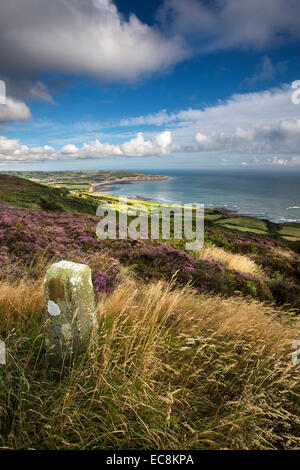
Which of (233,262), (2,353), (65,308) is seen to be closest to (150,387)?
(65,308)

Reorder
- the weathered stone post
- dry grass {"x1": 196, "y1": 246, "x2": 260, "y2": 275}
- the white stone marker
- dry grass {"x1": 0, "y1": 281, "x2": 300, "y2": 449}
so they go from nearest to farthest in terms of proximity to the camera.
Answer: dry grass {"x1": 0, "y1": 281, "x2": 300, "y2": 449}, the white stone marker, the weathered stone post, dry grass {"x1": 196, "y1": 246, "x2": 260, "y2": 275}

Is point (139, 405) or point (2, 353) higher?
point (2, 353)

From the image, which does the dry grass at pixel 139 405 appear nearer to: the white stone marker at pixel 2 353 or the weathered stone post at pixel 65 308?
the white stone marker at pixel 2 353

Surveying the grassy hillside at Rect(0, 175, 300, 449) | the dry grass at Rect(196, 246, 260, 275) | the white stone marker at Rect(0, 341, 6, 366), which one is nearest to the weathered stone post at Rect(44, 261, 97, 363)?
the grassy hillside at Rect(0, 175, 300, 449)

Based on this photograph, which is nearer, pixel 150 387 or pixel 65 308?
pixel 150 387

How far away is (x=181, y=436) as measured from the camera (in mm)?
1812

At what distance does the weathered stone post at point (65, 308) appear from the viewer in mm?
2342

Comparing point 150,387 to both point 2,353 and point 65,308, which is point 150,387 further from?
point 2,353

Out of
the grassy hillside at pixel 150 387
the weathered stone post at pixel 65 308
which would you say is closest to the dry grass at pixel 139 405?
the grassy hillside at pixel 150 387

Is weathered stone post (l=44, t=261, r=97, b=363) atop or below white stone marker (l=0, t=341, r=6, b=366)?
atop

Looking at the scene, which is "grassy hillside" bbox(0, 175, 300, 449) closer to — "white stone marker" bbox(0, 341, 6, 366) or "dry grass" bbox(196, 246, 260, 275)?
"white stone marker" bbox(0, 341, 6, 366)

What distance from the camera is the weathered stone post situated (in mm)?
2342

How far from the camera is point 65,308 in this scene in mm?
2355

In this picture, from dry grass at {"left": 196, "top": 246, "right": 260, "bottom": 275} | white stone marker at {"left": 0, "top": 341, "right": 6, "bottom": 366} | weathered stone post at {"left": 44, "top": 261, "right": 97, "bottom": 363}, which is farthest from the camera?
dry grass at {"left": 196, "top": 246, "right": 260, "bottom": 275}
